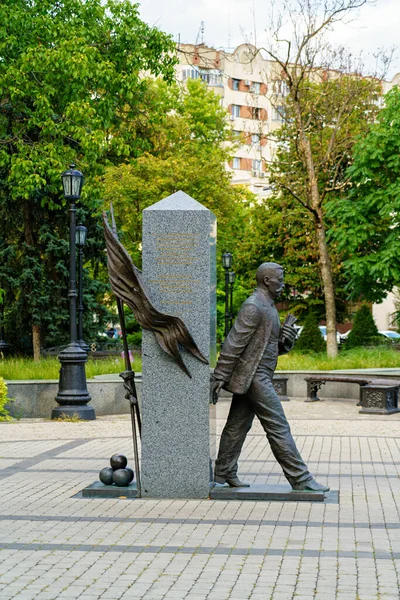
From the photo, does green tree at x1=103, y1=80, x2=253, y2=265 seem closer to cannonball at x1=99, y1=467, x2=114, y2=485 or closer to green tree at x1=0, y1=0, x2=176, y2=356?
green tree at x1=0, y1=0, x2=176, y2=356

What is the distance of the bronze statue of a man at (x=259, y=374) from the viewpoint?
9078mm

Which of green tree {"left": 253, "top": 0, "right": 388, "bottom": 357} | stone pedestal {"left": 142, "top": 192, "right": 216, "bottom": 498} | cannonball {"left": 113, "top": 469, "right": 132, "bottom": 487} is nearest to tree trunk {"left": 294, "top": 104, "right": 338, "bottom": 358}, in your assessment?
green tree {"left": 253, "top": 0, "right": 388, "bottom": 357}

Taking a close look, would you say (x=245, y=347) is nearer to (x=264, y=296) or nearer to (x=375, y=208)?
(x=264, y=296)

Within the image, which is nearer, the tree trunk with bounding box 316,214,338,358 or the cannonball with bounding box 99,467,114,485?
the cannonball with bounding box 99,467,114,485

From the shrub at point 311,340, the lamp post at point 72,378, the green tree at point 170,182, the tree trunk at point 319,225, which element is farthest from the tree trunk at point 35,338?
the lamp post at point 72,378

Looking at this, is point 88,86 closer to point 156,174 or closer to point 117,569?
point 156,174

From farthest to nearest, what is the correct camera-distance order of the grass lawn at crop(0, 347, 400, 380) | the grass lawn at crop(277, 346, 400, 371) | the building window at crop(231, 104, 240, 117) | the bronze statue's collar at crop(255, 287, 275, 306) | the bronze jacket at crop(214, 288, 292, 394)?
the building window at crop(231, 104, 240, 117)
the grass lawn at crop(277, 346, 400, 371)
the grass lawn at crop(0, 347, 400, 380)
the bronze statue's collar at crop(255, 287, 275, 306)
the bronze jacket at crop(214, 288, 292, 394)

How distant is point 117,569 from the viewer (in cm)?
679

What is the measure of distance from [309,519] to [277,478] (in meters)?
2.07

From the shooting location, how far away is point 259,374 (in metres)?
A: 9.17

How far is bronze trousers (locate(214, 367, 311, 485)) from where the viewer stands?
9141 millimetres

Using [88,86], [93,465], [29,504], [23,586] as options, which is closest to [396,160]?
[88,86]

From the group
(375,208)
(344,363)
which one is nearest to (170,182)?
(375,208)

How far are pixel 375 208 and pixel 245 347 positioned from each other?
1121 inches
